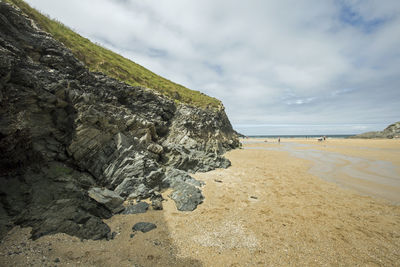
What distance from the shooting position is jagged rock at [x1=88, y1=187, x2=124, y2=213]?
8849 mm

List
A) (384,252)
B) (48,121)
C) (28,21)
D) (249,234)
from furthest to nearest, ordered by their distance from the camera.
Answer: (28,21)
(48,121)
(249,234)
(384,252)

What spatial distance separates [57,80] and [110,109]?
14.8 ft

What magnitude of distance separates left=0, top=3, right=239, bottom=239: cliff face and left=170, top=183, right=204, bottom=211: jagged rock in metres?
0.07

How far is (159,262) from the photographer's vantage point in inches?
240

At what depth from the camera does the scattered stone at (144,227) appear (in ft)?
26.0

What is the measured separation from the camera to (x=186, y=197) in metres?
11.2

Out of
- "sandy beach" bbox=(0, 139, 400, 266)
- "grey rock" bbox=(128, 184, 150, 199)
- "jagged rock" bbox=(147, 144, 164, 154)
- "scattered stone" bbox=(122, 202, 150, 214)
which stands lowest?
"sandy beach" bbox=(0, 139, 400, 266)

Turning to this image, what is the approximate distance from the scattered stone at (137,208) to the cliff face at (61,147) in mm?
746

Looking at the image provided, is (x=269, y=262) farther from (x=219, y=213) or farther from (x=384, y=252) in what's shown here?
(x=384, y=252)

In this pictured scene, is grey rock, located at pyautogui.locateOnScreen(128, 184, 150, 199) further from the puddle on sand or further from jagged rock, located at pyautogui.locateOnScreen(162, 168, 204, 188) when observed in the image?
the puddle on sand

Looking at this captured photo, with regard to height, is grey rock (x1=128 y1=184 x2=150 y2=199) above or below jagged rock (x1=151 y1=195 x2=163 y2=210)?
above

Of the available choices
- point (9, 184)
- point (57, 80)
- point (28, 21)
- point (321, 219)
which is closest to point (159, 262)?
point (9, 184)

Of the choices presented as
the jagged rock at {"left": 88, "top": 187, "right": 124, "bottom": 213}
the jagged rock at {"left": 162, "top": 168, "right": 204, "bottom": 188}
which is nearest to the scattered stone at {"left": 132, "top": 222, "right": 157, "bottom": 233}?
the jagged rock at {"left": 88, "top": 187, "right": 124, "bottom": 213}

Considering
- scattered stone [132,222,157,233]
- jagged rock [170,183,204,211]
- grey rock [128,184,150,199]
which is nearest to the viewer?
scattered stone [132,222,157,233]
